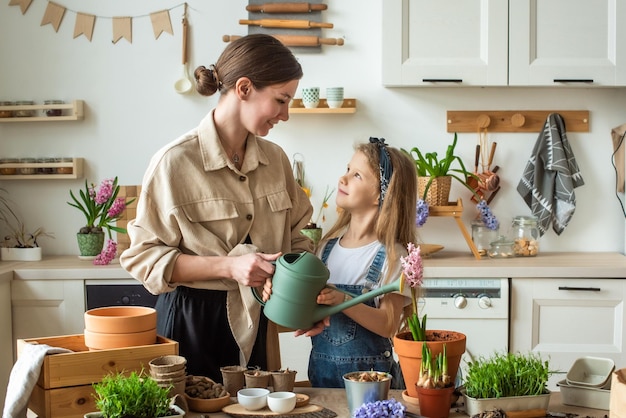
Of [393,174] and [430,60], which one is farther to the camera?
[430,60]

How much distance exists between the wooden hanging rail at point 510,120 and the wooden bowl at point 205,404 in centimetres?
268

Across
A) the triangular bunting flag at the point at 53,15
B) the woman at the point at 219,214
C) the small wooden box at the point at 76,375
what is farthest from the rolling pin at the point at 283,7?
the small wooden box at the point at 76,375

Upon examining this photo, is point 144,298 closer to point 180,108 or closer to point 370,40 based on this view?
point 180,108

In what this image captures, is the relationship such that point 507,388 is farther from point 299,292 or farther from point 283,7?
point 283,7

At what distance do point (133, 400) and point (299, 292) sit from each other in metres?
0.43

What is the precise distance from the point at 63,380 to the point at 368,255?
3.27 ft

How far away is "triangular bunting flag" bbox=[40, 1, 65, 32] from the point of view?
4145mm

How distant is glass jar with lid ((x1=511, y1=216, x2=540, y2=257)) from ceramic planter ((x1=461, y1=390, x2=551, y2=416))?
90.1 inches

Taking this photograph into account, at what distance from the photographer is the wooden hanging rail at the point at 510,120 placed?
416 cm

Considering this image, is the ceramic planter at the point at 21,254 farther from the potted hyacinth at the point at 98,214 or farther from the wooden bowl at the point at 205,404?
the wooden bowl at the point at 205,404

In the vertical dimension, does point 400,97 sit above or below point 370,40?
below

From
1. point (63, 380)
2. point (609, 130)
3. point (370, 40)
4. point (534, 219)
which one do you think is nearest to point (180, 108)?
point (370, 40)

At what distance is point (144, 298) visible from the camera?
3.62 metres

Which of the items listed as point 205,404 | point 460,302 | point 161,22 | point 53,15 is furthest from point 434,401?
point 53,15
